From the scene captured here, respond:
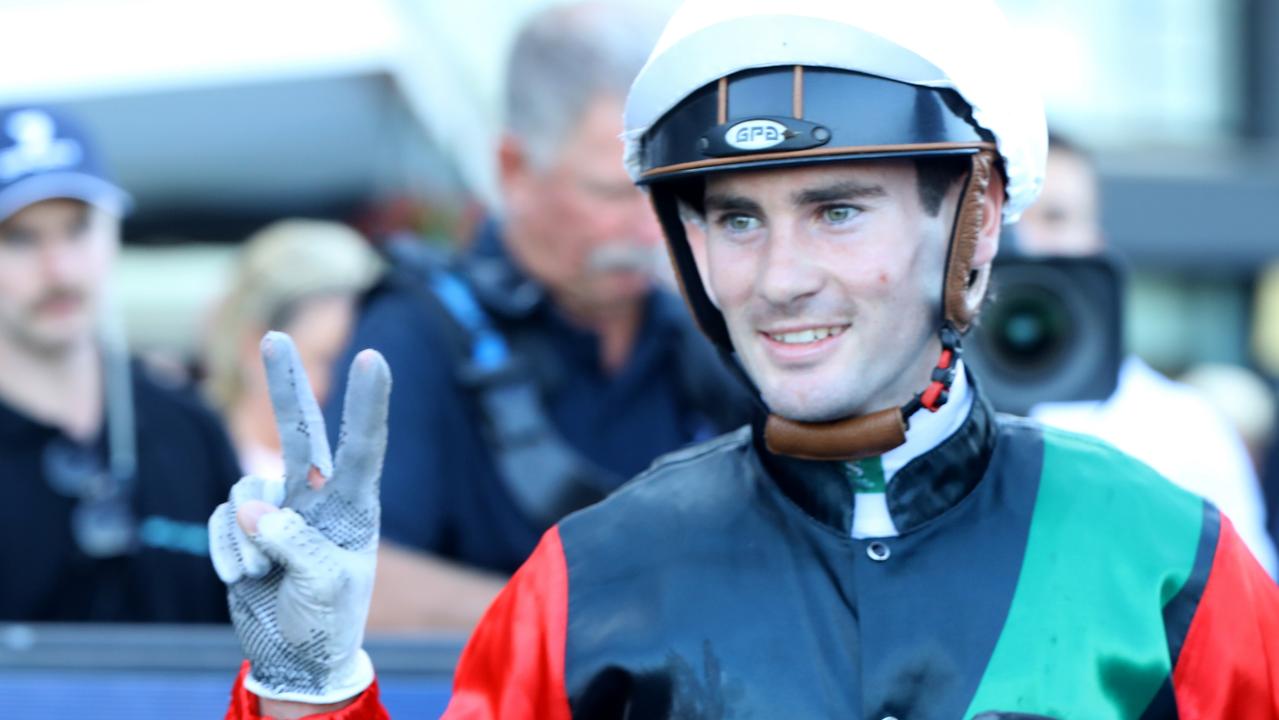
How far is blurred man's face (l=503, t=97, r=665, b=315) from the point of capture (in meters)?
3.29

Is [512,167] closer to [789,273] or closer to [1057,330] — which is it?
[1057,330]

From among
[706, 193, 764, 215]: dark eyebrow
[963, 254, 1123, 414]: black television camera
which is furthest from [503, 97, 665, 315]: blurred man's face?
[706, 193, 764, 215]: dark eyebrow

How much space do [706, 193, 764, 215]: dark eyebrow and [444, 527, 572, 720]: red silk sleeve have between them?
434 millimetres

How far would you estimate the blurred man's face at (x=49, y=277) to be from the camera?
3.54 meters

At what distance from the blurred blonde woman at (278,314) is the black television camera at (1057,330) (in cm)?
204

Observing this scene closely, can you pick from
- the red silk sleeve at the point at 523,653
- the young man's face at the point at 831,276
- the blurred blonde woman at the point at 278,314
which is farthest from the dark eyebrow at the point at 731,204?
the blurred blonde woman at the point at 278,314

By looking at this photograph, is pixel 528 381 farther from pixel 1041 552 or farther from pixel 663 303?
pixel 1041 552

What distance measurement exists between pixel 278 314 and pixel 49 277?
4.32 feet

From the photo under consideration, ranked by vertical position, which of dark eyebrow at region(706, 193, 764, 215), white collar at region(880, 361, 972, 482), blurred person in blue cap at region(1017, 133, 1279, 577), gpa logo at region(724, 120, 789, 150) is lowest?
blurred person in blue cap at region(1017, 133, 1279, 577)

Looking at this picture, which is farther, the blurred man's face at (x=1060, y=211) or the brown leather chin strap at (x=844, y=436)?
the blurred man's face at (x=1060, y=211)

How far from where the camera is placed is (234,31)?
839 cm

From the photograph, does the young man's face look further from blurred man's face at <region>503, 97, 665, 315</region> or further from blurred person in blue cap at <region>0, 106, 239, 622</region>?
blurred person in blue cap at <region>0, 106, 239, 622</region>

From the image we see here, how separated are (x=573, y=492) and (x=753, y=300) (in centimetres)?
107

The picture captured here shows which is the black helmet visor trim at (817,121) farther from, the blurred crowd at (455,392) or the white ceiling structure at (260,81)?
the white ceiling structure at (260,81)
